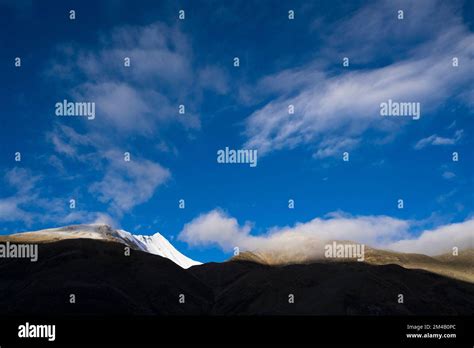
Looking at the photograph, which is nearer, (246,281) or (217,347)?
(217,347)

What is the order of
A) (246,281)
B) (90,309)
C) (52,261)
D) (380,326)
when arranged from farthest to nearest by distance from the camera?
1. (246,281)
2. (52,261)
3. (90,309)
4. (380,326)

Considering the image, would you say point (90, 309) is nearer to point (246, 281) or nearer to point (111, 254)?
point (111, 254)

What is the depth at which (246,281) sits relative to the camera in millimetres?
182500

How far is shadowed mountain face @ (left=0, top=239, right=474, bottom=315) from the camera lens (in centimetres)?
13462

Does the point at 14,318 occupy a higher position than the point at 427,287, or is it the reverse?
the point at 14,318

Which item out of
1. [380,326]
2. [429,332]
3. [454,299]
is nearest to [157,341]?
[380,326]

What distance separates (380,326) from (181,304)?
465 ft

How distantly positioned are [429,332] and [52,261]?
16884 cm

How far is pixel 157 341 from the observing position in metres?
17.1

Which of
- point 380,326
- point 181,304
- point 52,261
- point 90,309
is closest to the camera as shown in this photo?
point 380,326

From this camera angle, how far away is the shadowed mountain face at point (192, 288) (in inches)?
5300

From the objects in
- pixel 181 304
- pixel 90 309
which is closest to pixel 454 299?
pixel 181 304

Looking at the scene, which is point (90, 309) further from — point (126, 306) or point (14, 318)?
point (14, 318)

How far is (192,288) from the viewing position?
171875 mm
